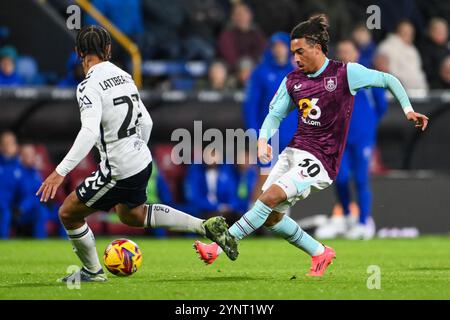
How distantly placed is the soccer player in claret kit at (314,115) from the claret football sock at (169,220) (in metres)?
0.29

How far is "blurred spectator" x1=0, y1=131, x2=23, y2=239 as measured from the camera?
16156mm

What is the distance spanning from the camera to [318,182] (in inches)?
368

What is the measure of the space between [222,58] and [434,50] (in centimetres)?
357

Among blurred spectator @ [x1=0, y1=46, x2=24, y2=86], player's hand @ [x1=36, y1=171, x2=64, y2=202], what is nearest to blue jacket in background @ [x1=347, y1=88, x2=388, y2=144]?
blurred spectator @ [x1=0, y1=46, x2=24, y2=86]

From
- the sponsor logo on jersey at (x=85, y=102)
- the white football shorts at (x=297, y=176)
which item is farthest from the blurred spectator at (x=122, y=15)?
the sponsor logo on jersey at (x=85, y=102)

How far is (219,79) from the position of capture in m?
17.7

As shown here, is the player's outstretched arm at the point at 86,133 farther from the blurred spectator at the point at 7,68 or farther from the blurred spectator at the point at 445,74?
the blurred spectator at the point at 445,74

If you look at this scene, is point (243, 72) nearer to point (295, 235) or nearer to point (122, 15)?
point (122, 15)

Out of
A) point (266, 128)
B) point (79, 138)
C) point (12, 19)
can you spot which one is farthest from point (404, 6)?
point (79, 138)

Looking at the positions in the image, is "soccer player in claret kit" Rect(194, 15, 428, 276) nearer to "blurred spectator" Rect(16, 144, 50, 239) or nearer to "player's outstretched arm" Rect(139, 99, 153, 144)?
"player's outstretched arm" Rect(139, 99, 153, 144)

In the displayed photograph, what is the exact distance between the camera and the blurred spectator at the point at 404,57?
732 inches

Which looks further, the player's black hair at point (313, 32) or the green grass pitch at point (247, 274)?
the player's black hair at point (313, 32)


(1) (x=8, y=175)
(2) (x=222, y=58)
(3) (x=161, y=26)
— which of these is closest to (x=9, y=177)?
(1) (x=8, y=175)

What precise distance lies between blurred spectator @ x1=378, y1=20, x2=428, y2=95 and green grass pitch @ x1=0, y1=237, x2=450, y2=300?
4597 mm
